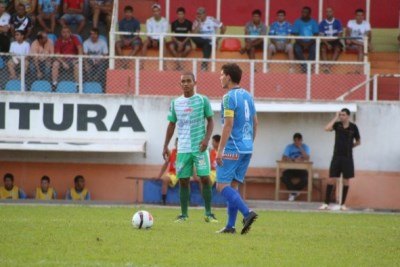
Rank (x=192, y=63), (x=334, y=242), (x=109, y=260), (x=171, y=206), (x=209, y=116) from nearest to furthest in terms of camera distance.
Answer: (x=109, y=260) → (x=334, y=242) → (x=209, y=116) → (x=171, y=206) → (x=192, y=63)

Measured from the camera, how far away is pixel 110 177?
2441cm

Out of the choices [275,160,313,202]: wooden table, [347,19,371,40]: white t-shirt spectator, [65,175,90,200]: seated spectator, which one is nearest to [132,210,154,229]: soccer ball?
[275,160,313,202]: wooden table

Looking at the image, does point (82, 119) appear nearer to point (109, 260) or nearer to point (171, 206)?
point (171, 206)

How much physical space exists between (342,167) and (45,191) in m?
6.80

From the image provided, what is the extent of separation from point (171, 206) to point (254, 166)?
11.1 ft

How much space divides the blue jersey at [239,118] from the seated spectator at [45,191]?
11.3m

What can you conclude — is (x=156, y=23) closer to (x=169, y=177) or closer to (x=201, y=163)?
(x=169, y=177)

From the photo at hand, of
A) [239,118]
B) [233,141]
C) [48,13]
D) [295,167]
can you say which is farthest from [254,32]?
[233,141]

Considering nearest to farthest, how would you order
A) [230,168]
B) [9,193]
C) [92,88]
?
[230,168], [9,193], [92,88]

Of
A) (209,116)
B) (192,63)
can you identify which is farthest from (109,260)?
(192,63)

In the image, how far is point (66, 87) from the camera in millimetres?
24328

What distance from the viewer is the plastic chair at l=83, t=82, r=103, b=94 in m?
24.3

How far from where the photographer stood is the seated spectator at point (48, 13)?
26.3 m

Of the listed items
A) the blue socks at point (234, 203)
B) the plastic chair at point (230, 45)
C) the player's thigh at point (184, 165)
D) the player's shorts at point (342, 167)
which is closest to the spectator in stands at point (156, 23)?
the plastic chair at point (230, 45)
